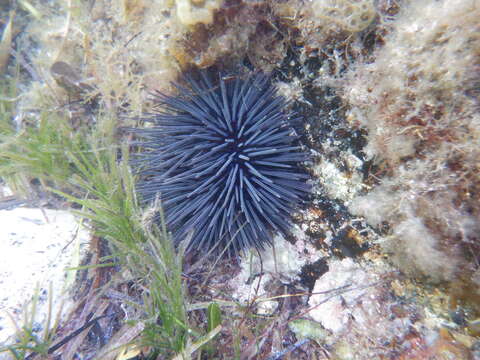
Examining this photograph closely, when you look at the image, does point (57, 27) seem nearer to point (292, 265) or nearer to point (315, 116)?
point (315, 116)

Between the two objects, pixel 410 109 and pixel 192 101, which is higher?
pixel 192 101

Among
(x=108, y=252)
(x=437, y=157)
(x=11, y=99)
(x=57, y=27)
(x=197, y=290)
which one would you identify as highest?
(x=57, y=27)

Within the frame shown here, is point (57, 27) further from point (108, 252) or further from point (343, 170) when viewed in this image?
point (343, 170)

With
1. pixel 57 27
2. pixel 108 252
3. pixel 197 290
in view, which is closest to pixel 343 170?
pixel 197 290

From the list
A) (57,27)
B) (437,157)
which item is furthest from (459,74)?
(57,27)

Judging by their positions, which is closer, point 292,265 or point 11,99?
point 292,265

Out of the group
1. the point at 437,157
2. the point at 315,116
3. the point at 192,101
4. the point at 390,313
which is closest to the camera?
the point at 437,157

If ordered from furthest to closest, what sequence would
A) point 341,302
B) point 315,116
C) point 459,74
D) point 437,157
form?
point 315,116, point 341,302, point 437,157, point 459,74
